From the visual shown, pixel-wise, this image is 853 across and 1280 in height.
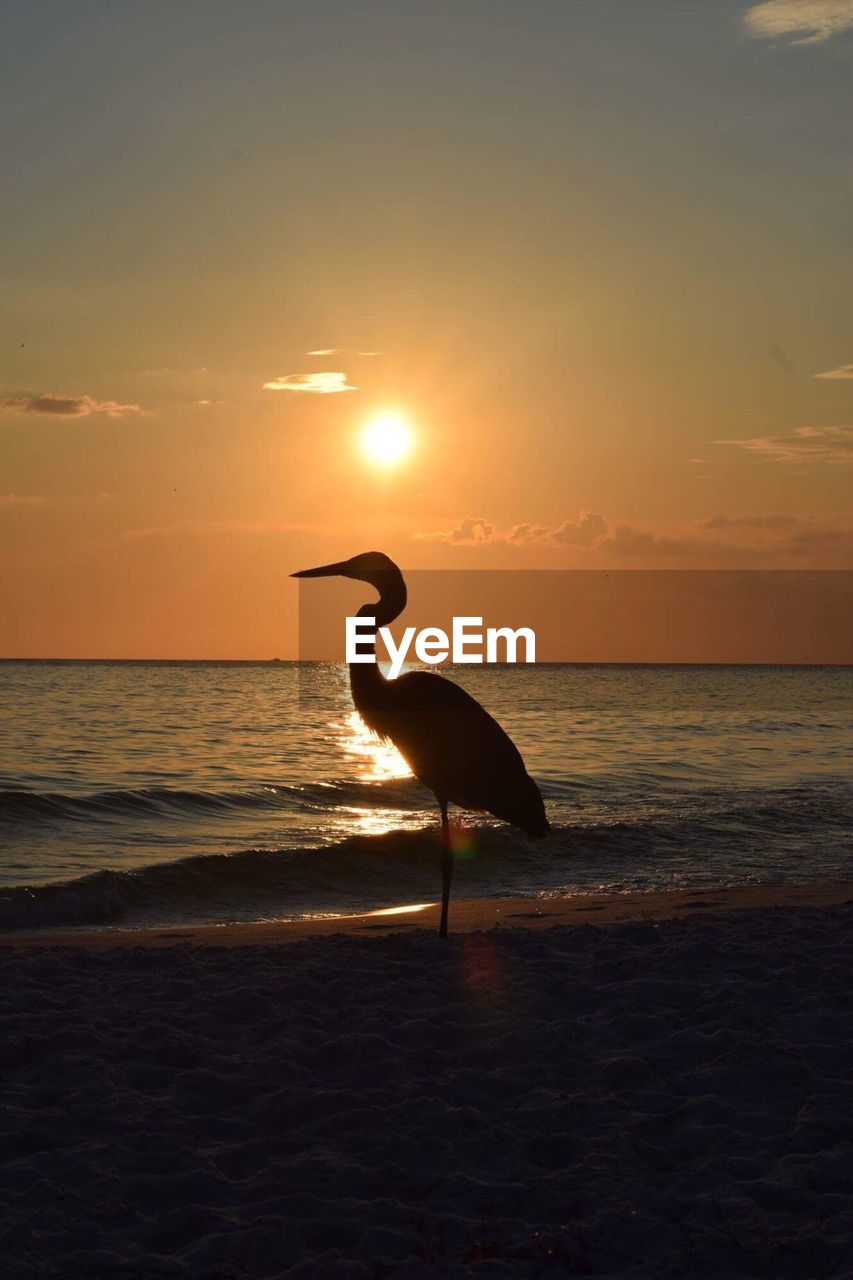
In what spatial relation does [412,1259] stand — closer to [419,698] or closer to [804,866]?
[419,698]

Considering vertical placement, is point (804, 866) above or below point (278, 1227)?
below

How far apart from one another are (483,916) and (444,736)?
243 cm

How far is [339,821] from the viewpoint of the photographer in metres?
19.1

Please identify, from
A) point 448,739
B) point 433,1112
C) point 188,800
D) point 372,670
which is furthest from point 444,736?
point 188,800

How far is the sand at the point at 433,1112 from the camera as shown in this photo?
3.83m

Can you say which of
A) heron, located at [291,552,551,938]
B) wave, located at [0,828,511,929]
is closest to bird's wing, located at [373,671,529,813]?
heron, located at [291,552,551,938]

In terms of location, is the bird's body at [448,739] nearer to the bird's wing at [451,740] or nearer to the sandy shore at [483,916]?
the bird's wing at [451,740]

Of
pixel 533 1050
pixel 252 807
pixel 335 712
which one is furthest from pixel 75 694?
pixel 533 1050

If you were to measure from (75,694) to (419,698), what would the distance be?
49.4 m

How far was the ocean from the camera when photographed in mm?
13648

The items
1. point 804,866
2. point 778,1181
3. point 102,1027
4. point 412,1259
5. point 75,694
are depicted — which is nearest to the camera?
point 412,1259

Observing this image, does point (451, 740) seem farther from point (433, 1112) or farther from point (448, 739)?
point (433, 1112)

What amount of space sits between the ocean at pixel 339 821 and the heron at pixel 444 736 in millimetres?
3914

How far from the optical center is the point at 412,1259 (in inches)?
148
